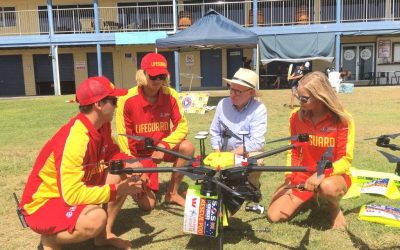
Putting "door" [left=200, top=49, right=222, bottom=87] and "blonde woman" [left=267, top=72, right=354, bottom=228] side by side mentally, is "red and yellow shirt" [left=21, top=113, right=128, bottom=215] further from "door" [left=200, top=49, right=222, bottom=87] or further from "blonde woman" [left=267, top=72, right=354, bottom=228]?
"door" [left=200, top=49, right=222, bottom=87]

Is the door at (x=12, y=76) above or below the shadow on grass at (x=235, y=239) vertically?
above

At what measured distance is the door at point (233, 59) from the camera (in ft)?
91.2

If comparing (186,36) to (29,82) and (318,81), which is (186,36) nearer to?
(318,81)

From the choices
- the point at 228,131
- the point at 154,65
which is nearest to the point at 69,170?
the point at 228,131

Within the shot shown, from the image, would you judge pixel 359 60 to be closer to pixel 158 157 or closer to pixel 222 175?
pixel 158 157

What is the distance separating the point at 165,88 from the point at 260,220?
1811 millimetres

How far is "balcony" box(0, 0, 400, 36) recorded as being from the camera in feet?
84.0

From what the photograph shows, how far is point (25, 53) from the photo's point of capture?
28375 millimetres

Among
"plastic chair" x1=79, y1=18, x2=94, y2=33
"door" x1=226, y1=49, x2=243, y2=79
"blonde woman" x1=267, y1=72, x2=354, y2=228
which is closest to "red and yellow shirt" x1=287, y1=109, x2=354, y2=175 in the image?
"blonde woman" x1=267, y1=72, x2=354, y2=228

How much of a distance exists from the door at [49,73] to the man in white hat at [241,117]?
25.6m

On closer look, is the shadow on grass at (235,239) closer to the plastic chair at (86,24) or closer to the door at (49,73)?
the plastic chair at (86,24)

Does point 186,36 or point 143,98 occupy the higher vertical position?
point 186,36

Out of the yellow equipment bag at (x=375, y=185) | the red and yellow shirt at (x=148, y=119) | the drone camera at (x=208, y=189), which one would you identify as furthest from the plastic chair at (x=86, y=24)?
the drone camera at (x=208, y=189)

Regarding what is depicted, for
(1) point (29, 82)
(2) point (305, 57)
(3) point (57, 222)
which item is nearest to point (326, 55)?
(2) point (305, 57)
